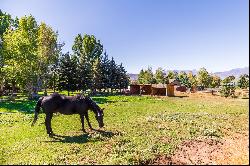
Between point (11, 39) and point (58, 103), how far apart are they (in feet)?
142

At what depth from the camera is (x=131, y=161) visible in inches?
603

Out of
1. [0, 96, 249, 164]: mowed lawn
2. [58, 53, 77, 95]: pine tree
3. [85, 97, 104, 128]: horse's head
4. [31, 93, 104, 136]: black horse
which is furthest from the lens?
[58, 53, 77, 95]: pine tree

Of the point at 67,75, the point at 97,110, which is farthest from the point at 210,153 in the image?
the point at 67,75

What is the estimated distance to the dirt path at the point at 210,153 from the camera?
597 inches

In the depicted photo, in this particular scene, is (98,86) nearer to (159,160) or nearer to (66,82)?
(66,82)

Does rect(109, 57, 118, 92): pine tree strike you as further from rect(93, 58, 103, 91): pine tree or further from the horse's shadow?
the horse's shadow

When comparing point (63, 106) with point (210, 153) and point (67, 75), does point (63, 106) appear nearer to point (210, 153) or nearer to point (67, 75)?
point (210, 153)

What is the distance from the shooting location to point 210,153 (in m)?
17.0

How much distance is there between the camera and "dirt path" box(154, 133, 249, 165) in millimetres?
15172

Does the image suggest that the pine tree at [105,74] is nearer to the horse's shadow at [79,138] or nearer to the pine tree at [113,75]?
the pine tree at [113,75]

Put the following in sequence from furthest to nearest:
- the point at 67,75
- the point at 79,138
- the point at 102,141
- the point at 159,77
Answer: the point at 159,77
the point at 67,75
the point at 79,138
the point at 102,141

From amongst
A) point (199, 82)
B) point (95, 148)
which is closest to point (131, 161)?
point (95, 148)

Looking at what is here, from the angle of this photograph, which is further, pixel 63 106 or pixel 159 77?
pixel 159 77

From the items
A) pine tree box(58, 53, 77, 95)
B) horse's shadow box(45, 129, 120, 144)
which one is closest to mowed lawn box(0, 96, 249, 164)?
horse's shadow box(45, 129, 120, 144)
